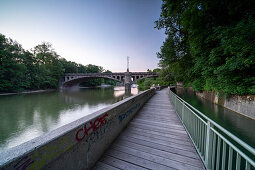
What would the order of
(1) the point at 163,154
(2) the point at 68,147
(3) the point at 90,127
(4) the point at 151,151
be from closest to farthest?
(2) the point at 68,147, (3) the point at 90,127, (1) the point at 163,154, (4) the point at 151,151

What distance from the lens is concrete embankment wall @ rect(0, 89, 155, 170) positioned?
1.01 meters

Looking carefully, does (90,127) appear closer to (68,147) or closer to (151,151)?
(68,147)

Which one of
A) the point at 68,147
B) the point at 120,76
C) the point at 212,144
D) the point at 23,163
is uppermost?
the point at 120,76

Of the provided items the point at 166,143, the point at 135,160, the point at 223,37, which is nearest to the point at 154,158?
the point at 135,160

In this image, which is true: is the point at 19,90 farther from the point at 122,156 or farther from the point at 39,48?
the point at 122,156

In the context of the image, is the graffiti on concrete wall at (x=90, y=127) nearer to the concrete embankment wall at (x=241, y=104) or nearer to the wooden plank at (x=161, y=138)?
the wooden plank at (x=161, y=138)

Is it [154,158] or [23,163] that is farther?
[154,158]

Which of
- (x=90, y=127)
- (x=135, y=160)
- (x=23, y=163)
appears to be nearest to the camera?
(x=23, y=163)

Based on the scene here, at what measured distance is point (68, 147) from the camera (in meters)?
1.50

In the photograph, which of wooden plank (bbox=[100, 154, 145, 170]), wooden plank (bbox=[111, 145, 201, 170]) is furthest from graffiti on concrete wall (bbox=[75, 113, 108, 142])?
wooden plank (bbox=[111, 145, 201, 170])

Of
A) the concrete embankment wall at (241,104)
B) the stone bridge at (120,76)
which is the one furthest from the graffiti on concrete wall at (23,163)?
the stone bridge at (120,76)

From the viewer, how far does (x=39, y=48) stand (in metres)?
40.6

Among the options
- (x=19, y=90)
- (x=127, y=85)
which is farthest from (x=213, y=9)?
(x=19, y=90)

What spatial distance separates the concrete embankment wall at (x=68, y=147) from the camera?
3.33 feet
